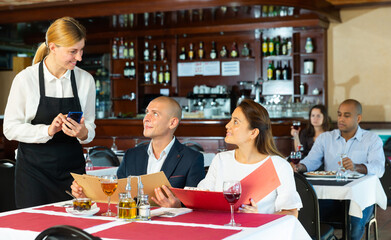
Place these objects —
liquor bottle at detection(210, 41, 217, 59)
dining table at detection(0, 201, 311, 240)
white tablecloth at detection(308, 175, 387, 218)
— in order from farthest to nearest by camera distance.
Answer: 1. liquor bottle at detection(210, 41, 217, 59)
2. white tablecloth at detection(308, 175, 387, 218)
3. dining table at detection(0, 201, 311, 240)

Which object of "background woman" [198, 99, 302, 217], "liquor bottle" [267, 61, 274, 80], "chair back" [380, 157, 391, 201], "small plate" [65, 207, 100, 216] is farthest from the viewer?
"liquor bottle" [267, 61, 274, 80]

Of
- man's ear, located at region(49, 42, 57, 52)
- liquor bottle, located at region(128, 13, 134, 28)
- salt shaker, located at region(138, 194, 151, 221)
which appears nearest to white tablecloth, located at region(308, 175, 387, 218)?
salt shaker, located at region(138, 194, 151, 221)

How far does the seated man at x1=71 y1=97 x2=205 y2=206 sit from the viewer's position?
10.2 feet

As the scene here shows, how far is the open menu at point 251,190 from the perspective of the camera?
246 cm

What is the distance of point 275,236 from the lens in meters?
2.20

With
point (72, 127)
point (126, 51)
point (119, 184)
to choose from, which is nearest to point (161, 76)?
point (126, 51)

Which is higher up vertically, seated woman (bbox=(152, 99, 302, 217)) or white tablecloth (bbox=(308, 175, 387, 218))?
seated woman (bbox=(152, 99, 302, 217))

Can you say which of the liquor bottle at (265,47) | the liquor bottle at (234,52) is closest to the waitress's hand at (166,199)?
the liquor bottle at (265,47)

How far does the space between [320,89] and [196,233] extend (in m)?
8.61

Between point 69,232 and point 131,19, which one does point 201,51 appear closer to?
point 131,19

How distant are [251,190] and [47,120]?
49.4 inches

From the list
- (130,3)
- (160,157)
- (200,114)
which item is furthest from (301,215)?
(130,3)

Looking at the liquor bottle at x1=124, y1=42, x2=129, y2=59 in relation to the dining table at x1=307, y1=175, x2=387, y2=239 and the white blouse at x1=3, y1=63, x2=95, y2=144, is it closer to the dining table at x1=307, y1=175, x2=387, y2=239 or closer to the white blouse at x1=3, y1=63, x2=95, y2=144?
the dining table at x1=307, y1=175, x2=387, y2=239

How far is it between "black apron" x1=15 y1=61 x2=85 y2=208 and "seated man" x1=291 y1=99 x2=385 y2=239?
195cm
